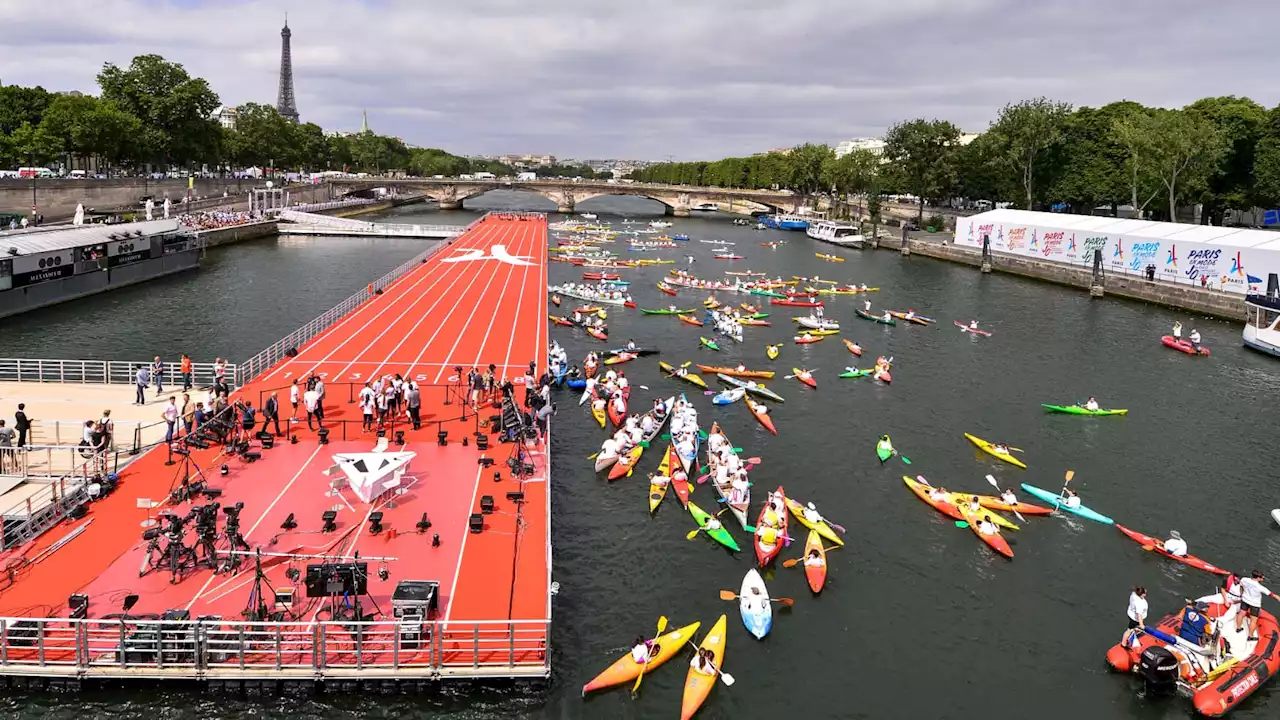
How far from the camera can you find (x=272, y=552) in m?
24.6

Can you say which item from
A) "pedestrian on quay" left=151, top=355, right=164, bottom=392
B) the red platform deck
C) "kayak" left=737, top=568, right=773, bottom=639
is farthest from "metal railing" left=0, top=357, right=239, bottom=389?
"kayak" left=737, top=568, right=773, bottom=639

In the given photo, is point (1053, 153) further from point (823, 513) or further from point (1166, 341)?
point (823, 513)

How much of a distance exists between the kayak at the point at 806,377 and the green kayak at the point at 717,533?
2231cm

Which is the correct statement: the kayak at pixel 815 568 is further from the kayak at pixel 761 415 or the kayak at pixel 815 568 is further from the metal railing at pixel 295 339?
the metal railing at pixel 295 339

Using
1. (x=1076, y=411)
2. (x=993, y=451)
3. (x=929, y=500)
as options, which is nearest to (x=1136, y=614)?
(x=929, y=500)

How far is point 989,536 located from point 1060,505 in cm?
564

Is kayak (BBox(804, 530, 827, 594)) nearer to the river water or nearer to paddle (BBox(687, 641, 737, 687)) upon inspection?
the river water

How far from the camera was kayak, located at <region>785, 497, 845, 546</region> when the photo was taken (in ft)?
103

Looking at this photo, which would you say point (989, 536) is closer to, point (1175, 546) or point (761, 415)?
point (1175, 546)

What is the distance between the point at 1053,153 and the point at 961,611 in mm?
122595

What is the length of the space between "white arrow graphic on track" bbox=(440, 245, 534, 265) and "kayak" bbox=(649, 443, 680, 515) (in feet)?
209

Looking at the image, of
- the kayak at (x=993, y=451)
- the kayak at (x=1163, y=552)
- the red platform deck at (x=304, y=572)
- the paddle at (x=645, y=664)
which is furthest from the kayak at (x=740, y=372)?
the paddle at (x=645, y=664)

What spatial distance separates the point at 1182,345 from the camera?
64.7 metres

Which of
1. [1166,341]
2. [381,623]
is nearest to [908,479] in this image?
[381,623]
